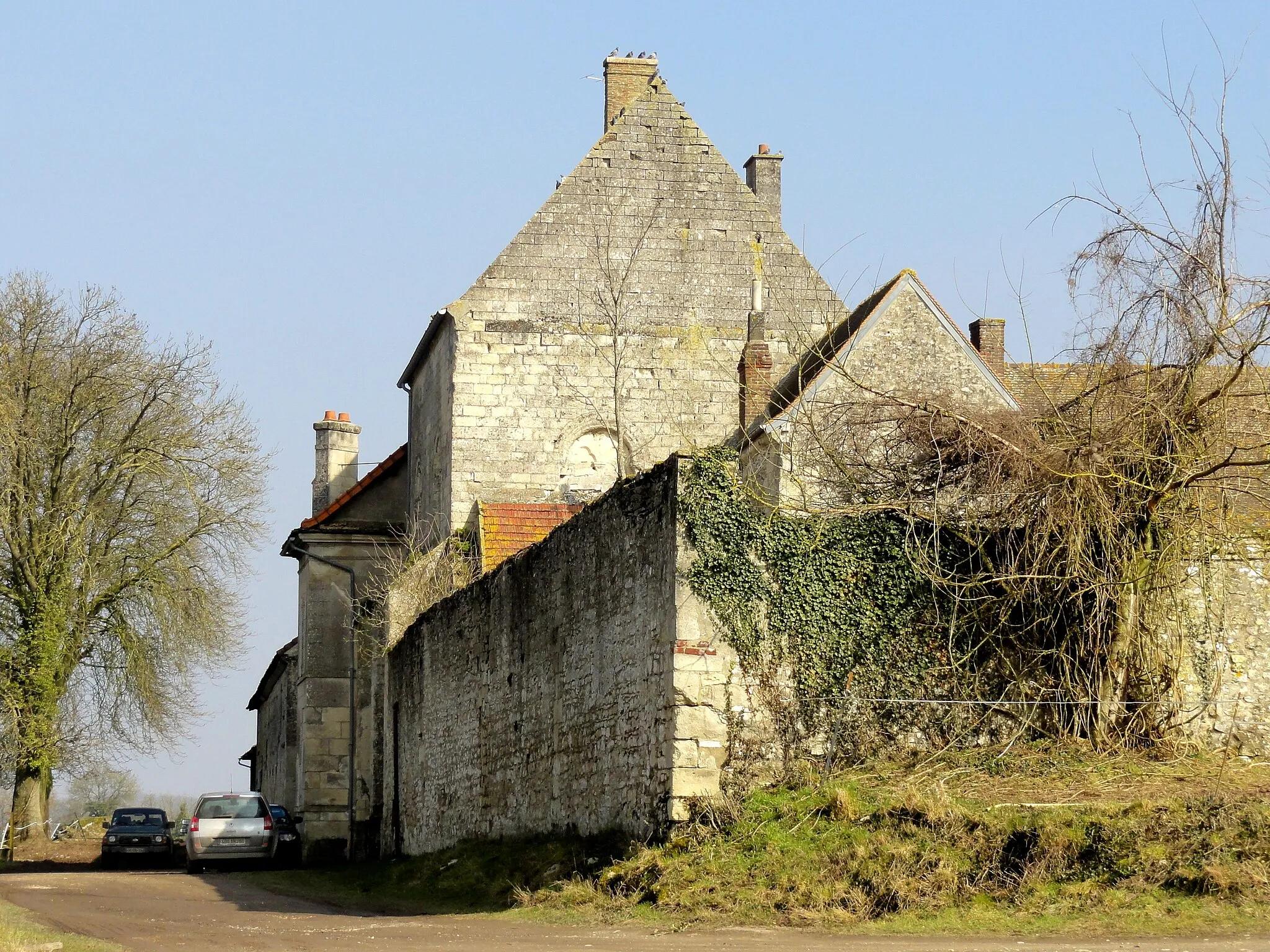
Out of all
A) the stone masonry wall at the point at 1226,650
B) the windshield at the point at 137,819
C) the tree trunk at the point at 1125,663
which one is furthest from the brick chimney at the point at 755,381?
the windshield at the point at 137,819

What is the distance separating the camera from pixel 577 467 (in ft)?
81.4

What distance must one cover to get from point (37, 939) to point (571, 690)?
5.49 metres

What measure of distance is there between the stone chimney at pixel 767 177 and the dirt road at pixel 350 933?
13.8 m

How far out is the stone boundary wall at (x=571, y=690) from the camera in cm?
1284

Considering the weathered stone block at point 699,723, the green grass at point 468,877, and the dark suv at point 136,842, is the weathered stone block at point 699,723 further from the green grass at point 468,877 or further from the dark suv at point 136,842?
the dark suv at point 136,842

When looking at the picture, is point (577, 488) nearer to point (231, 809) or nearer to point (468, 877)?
point (231, 809)

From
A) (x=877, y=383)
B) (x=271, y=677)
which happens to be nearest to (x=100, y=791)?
(x=271, y=677)

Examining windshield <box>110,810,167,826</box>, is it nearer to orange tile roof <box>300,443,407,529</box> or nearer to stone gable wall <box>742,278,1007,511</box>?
orange tile roof <box>300,443,407,529</box>

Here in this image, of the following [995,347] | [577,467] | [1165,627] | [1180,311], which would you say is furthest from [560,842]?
[995,347]

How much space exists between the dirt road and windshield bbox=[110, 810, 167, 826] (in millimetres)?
12145

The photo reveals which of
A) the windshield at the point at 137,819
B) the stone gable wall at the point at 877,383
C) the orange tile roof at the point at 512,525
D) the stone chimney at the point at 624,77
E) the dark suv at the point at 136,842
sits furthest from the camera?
the windshield at the point at 137,819

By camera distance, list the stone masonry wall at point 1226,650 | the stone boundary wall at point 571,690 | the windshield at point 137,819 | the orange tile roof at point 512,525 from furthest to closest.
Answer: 1. the windshield at point 137,819
2. the orange tile roof at point 512,525
3. the stone masonry wall at point 1226,650
4. the stone boundary wall at point 571,690

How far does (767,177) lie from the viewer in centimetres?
2669

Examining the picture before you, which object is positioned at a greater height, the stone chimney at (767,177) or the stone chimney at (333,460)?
the stone chimney at (767,177)
